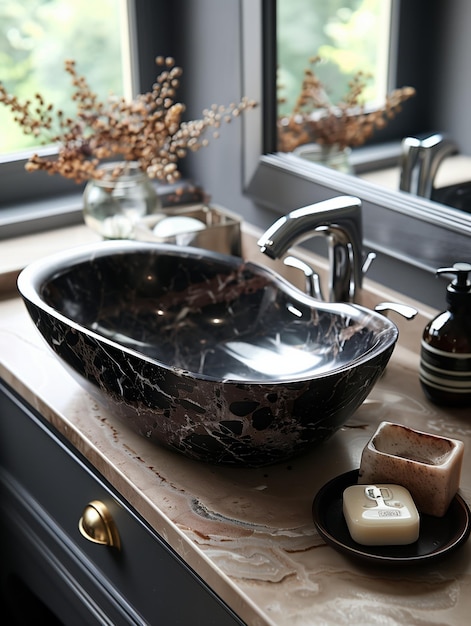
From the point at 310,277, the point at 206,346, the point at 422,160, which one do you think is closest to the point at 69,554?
the point at 206,346

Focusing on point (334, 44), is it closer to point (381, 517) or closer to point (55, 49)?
point (55, 49)

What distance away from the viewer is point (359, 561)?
2.65 feet

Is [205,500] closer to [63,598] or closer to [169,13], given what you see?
[63,598]

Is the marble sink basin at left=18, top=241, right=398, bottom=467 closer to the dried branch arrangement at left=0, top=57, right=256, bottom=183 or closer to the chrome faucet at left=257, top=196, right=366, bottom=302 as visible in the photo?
the chrome faucet at left=257, top=196, right=366, bottom=302

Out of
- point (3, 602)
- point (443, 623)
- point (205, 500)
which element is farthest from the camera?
point (3, 602)

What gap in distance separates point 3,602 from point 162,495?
3.04ft

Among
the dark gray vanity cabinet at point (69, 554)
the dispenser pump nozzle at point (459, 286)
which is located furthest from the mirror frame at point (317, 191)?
the dark gray vanity cabinet at point (69, 554)

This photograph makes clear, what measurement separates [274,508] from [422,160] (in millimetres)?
595

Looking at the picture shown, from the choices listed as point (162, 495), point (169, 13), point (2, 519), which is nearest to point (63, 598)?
point (2, 519)

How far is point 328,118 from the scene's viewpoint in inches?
55.6

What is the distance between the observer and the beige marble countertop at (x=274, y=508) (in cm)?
76

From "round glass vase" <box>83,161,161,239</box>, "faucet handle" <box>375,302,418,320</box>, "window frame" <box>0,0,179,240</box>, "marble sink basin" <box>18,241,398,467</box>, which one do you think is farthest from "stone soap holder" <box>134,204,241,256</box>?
"faucet handle" <box>375,302,418,320</box>

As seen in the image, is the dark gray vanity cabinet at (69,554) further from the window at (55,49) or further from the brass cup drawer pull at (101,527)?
the window at (55,49)

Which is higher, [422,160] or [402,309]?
[422,160]
